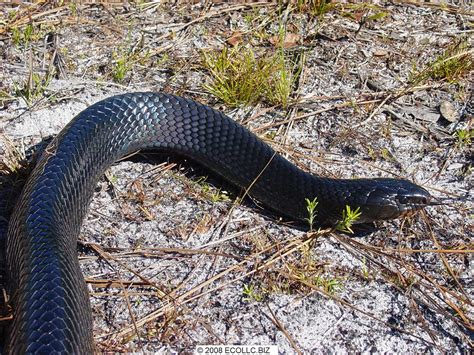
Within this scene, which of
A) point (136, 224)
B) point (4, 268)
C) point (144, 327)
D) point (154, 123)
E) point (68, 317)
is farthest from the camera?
point (154, 123)

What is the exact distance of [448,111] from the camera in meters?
4.96

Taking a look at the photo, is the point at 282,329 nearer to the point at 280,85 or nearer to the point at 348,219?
the point at 348,219

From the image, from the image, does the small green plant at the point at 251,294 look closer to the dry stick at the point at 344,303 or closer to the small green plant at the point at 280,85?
the dry stick at the point at 344,303

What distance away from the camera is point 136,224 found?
13.4ft

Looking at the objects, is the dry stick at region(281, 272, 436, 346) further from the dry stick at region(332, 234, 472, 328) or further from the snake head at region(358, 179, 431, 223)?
the snake head at region(358, 179, 431, 223)

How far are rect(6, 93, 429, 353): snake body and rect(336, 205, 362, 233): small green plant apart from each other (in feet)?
0.15

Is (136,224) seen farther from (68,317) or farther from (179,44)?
(179,44)

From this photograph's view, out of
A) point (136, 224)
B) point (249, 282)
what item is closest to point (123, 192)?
point (136, 224)

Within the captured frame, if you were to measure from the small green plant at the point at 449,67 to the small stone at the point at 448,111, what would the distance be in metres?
0.25

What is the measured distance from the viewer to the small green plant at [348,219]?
387cm

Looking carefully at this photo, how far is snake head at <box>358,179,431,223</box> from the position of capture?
4008mm

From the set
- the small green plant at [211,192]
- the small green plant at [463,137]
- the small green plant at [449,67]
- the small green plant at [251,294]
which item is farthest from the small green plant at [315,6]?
the small green plant at [251,294]

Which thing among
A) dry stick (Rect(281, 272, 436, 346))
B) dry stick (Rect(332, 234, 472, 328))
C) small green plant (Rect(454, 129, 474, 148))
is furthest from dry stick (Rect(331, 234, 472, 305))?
small green plant (Rect(454, 129, 474, 148))

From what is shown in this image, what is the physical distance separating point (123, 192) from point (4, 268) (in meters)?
0.86
